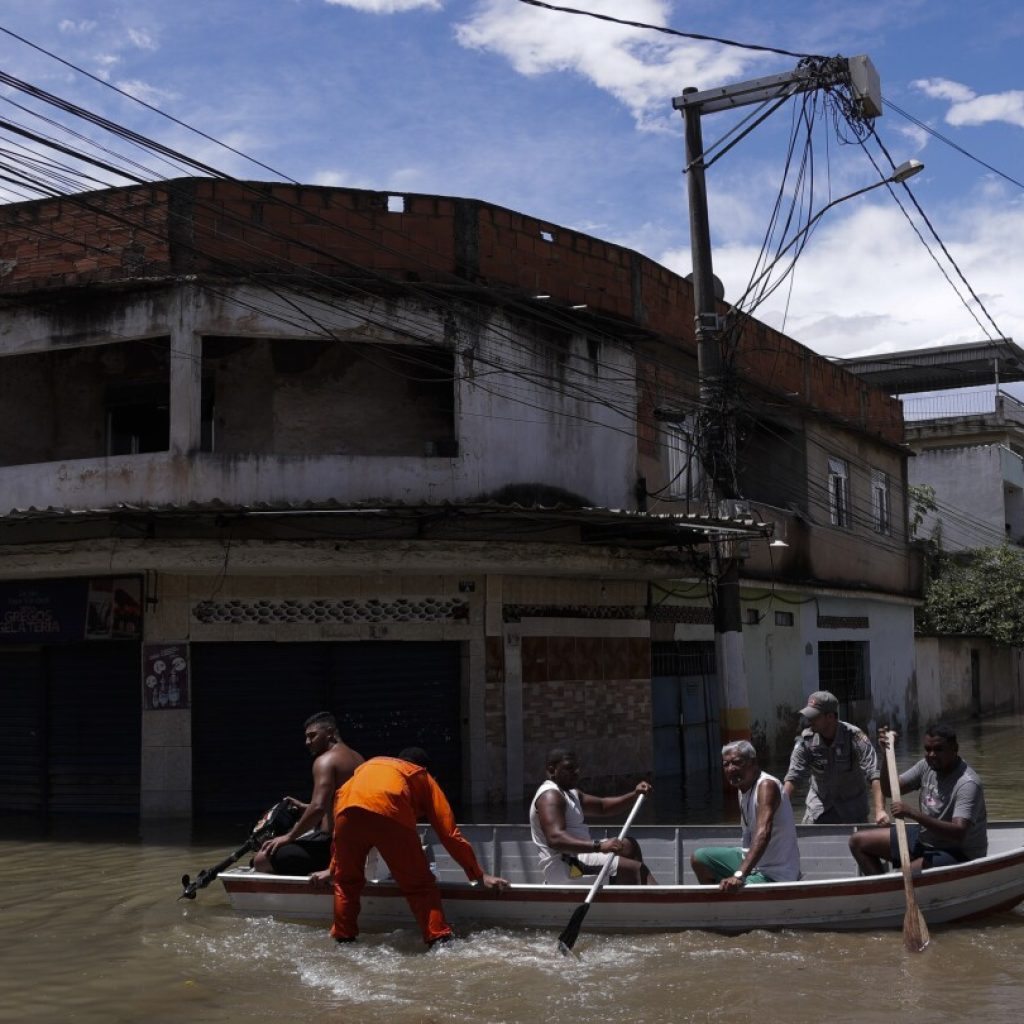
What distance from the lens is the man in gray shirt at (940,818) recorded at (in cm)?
848

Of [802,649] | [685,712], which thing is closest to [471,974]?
[685,712]

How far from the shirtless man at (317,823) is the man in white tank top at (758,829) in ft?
8.61

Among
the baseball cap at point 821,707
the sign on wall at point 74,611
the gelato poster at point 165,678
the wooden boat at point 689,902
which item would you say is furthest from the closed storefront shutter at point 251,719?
the baseball cap at point 821,707

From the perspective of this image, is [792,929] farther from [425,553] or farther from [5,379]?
[5,379]

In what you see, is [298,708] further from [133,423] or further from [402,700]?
[133,423]

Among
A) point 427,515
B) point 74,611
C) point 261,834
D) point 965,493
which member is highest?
point 965,493

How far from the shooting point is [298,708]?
48.2 ft

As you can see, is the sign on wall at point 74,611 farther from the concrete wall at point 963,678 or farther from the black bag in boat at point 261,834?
the concrete wall at point 963,678

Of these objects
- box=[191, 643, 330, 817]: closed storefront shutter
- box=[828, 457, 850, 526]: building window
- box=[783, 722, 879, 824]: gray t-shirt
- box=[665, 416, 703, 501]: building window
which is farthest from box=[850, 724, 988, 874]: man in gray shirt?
box=[828, 457, 850, 526]: building window

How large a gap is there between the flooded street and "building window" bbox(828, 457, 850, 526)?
46.9 ft

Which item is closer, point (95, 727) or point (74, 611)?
point (74, 611)

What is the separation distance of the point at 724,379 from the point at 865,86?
3.43 meters

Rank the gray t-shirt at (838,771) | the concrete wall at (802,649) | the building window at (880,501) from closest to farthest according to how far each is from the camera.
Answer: the gray t-shirt at (838,771) → the concrete wall at (802,649) → the building window at (880,501)

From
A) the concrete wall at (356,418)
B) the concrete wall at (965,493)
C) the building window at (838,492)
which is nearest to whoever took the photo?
the concrete wall at (356,418)
